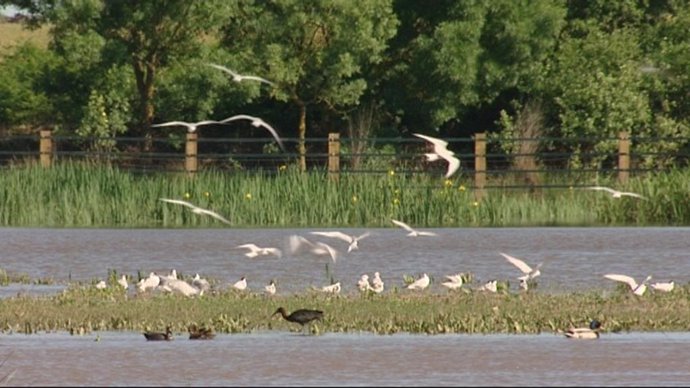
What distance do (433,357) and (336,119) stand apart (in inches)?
1347

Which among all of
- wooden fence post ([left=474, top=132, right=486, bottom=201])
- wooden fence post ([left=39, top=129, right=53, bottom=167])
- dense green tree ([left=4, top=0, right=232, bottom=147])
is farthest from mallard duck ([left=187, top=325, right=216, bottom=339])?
dense green tree ([left=4, top=0, right=232, bottom=147])

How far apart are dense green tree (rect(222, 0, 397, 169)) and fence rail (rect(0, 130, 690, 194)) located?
4.47ft

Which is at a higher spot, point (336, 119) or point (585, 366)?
point (336, 119)

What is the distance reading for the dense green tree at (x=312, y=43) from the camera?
4153 centimetres

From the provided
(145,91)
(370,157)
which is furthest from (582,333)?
(145,91)

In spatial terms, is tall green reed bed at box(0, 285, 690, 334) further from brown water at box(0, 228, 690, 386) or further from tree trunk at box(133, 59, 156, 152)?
tree trunk at box(133, 59, 156, 152)

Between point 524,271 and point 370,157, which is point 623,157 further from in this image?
point 524,271

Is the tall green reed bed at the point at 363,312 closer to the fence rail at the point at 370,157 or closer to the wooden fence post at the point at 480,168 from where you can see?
the fence rail at the point at 370,157

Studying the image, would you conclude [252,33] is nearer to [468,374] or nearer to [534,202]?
[534,202]

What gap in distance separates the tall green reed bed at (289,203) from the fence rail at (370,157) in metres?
1.17

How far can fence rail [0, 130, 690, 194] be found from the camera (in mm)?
35656

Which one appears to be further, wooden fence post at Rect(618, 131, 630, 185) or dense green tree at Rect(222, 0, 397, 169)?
dense green tree at Rect(222, 0, 397, 169)

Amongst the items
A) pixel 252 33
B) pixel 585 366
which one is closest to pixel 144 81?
pixel 252 33

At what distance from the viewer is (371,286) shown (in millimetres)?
17312
